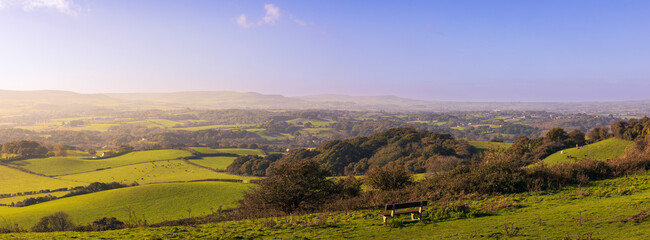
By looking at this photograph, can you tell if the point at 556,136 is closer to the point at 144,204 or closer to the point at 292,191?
the point at 292,191

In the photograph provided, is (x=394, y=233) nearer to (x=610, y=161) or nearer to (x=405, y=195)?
(x=405, y=195)

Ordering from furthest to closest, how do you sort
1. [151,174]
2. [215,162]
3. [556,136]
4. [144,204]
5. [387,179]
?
[215,162] < [151,174] < [556,136] < [144,204] < [387,179]

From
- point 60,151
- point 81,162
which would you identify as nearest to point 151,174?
point 81,162

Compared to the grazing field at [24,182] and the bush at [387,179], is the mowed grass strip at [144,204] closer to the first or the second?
the grazing field at [24,182]

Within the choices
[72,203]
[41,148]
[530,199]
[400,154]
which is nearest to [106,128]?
[41,148]

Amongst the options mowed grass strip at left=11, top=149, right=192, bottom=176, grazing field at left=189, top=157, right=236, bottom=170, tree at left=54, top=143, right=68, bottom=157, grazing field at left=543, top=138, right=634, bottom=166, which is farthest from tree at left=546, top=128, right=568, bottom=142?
tree at left=54, top=143, right=68, bottom=157

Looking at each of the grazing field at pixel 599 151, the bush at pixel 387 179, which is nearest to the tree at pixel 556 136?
the grazing field at pixel 599 151

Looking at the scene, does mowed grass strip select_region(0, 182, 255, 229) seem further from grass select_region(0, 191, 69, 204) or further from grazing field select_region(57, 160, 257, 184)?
grazing field select_region(57, 160, 257, 184)
